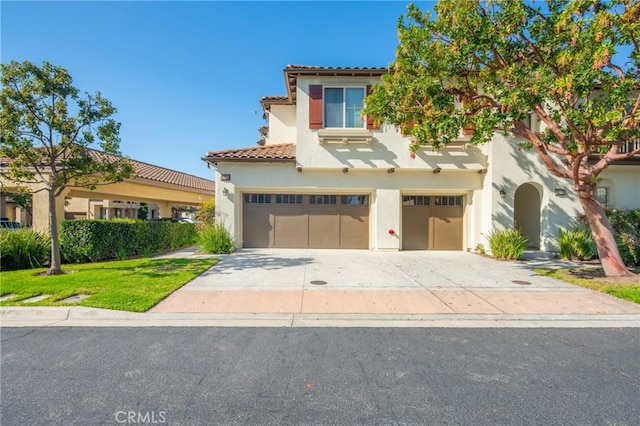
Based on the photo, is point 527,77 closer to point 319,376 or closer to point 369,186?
point 369,186

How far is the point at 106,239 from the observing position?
10.4m

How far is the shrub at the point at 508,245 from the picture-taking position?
35.7 feet

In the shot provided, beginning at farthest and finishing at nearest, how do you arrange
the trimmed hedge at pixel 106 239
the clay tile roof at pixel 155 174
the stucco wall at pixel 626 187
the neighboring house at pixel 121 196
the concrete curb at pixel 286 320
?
1. the clay tile roof at pixel 155 174
2. the stucco wall at pixel 626 187
3. the neighboring house at pixel 121 196
4. the trimmed hedge at pixel 106 239
5. the concrete curb at pixel 286 320

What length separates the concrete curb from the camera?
194 inches

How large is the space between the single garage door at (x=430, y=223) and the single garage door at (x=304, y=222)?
184 centimetres

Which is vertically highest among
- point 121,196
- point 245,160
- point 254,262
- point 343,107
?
point 343,107

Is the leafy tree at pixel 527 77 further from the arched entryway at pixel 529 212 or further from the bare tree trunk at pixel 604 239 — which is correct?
the arched entryway at pixel 529 212

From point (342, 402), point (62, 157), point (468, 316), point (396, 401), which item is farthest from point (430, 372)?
point (62, 157)

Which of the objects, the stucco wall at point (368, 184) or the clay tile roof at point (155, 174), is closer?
the stucco wall at point (368, 184)

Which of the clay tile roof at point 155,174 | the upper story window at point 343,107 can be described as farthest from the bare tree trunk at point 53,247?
the upper story window at point 343,107

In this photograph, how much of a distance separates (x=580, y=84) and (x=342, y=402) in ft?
24.5

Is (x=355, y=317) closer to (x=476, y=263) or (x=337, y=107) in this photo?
(x=476, y=263)

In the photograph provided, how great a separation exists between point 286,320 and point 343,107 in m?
9.66

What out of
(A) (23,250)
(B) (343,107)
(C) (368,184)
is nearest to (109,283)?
(A) (23,250)
